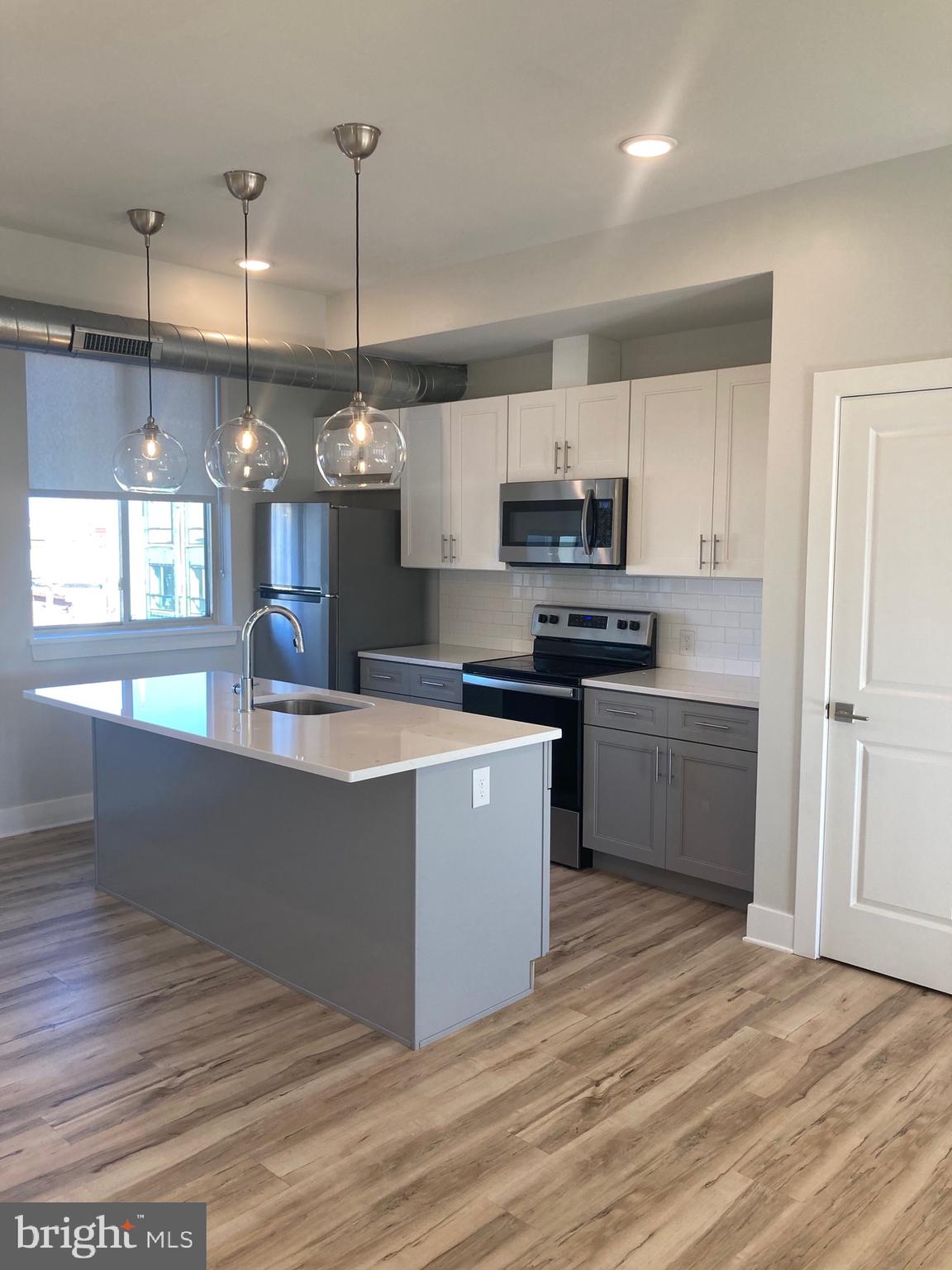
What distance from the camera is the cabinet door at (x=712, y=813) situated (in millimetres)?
4305

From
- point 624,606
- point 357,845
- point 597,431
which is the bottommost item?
point 357,845

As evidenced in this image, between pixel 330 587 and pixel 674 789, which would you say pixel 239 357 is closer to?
pixel 330 587

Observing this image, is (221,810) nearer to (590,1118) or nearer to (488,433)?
(590,1118)

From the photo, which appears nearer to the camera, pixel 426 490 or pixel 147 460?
pixel 147 460

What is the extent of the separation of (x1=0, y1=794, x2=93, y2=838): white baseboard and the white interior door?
384cm

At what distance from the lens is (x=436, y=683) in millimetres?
5516

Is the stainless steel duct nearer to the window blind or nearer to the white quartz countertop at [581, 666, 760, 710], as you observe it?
the window blind

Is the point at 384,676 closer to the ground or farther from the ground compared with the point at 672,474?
closer to the ground

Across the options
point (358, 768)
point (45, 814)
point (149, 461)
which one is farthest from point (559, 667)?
point (45, 814)

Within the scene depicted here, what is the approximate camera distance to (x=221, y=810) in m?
3.92

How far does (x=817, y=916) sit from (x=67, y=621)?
13.1 ft

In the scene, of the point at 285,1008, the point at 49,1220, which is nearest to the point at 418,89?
the point at 285,1008

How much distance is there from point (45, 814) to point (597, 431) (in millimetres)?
3456

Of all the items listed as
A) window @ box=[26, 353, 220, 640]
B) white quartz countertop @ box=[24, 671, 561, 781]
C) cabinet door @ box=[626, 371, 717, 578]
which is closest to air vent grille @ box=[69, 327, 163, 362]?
window @ box=[26, 353, 220, 640]
